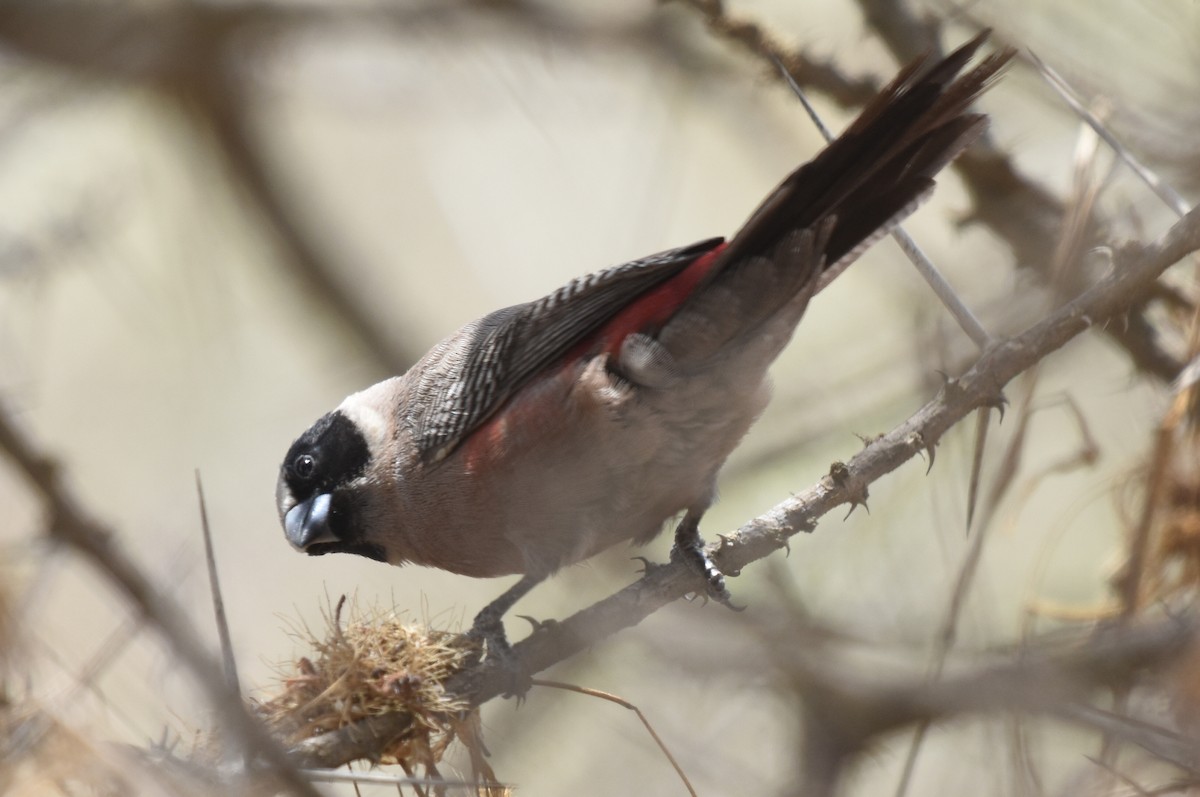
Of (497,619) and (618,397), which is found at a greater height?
(618,397)

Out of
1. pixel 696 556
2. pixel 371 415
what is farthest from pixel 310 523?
pixel 696 556

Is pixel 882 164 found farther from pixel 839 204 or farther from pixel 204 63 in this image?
pixel 204 63

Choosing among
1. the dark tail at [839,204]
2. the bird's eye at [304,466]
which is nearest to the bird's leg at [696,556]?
the dark tail at [839,204]

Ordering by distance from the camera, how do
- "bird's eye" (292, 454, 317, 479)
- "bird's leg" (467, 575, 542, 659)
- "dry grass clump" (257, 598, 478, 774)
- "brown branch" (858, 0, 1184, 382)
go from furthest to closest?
"bird's eye" (292, 454, 317, 479), "brown branch" (858, 0, 1184, 382), "bird's leg" (467, 575, 542, 659), "dry grass clump" (257, 598, 478, 774)

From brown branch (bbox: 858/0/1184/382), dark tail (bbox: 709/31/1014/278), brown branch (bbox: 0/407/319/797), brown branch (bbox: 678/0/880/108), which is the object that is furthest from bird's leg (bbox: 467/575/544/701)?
brown branch (bbox: 858/0/1184/382)

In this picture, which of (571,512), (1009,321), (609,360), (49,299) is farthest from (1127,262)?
(49,299)

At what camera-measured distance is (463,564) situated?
13.8 feet

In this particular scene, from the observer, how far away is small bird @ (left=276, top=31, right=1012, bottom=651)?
3395mm

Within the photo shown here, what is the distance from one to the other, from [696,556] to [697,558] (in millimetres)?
15

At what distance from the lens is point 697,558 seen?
3.98 meters

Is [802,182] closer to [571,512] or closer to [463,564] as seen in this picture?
[571,512]

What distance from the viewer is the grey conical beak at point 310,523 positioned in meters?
4.38

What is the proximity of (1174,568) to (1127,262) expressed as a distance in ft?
4.29

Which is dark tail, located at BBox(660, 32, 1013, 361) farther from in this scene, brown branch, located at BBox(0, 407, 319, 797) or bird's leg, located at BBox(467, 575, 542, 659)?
brown branch, located at BBox(0, 407, 319, 797)
